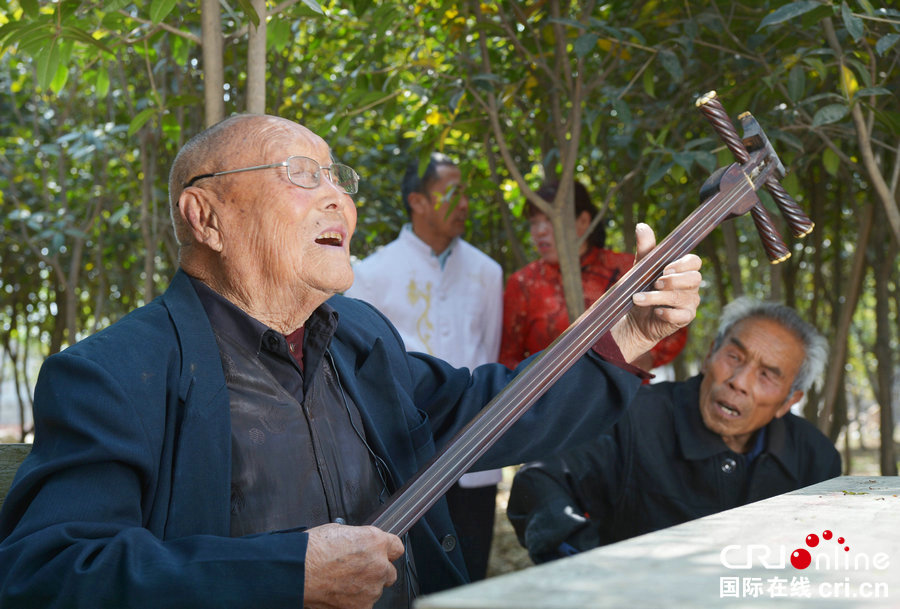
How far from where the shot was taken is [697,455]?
294 centimetres

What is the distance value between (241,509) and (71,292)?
433 cm

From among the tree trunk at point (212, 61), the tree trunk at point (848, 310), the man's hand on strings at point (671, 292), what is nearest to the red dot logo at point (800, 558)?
the man's hand on strings at point (671, 292)

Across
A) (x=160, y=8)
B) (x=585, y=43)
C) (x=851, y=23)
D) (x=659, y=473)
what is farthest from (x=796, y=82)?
(x=160, y=8)

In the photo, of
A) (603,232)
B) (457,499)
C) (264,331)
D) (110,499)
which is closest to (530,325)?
(603,232)

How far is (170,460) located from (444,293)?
260 centimetres

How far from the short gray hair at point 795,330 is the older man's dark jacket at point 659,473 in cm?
22

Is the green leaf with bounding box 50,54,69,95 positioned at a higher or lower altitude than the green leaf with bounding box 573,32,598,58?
lower

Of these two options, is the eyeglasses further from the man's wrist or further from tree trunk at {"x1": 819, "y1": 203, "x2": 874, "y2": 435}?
tree trunk at {"x1": 819, "y1": 203, "x2": 874, "y2": 435}

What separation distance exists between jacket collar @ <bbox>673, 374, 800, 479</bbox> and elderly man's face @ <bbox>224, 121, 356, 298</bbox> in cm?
146

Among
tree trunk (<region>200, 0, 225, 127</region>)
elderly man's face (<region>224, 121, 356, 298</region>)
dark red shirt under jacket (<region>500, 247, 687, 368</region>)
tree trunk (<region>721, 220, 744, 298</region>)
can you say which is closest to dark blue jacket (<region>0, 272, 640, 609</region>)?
elderly man's face (<region>224, 121, 356, 298</region>)

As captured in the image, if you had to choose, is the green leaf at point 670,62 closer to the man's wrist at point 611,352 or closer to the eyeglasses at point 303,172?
the man's wrist at point 611,352

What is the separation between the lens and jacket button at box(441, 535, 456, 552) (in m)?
2.12

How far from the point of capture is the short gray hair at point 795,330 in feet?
10.4

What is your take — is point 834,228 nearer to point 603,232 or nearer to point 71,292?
point 603,232
